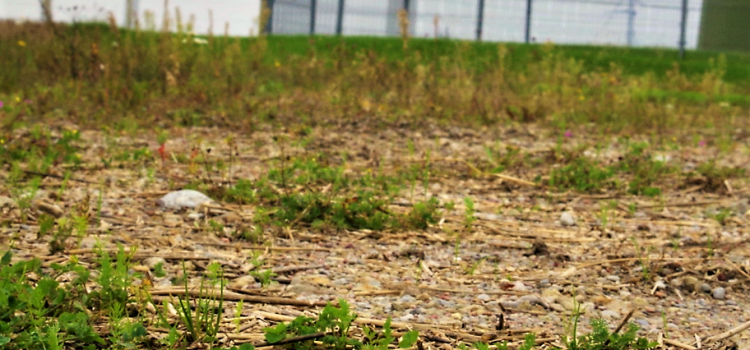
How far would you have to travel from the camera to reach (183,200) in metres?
3.48

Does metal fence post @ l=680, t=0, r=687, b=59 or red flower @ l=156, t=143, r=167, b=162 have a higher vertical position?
metal fence post @ l=680, t=0, r=687, b=59

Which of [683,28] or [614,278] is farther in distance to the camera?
[683,28]

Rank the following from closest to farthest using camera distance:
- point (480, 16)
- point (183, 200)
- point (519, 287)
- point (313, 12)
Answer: point (519, 287), point (183, 200), point (480, 16), point (313, 12)

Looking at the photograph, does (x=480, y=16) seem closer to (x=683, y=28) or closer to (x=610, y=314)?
(x=683, y=28)

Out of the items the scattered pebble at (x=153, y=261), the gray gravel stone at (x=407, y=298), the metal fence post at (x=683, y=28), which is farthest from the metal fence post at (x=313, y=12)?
the gray gravel stone at (x=407, y=298)

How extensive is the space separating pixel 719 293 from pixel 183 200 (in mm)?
2231

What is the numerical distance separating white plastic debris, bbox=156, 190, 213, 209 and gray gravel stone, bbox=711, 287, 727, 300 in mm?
2116

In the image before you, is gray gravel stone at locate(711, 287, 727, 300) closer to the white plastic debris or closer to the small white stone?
the small white stone

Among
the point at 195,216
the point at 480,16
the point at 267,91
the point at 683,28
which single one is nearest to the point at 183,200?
the point at 195,216

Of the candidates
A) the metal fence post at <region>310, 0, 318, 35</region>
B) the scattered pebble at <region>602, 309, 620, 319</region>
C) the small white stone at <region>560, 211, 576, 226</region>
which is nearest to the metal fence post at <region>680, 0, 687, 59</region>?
the metal fence post at <region>310, 0, 318, 35</region>

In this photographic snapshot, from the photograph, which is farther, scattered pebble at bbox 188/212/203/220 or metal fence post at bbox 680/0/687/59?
metal fence post at bbox 680/0/687/59

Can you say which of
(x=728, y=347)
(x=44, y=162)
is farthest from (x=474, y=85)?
(x=728, y=347)

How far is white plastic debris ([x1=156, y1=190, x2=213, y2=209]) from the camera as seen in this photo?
3459 millimetres

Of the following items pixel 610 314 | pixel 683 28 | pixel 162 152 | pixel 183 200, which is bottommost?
pixel 610 314
